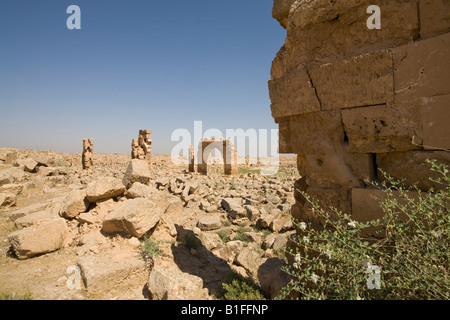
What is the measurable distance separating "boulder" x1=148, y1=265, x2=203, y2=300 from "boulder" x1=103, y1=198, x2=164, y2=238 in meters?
1.16

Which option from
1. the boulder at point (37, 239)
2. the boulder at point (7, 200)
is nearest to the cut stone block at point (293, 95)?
the boulder at point (37, 239)

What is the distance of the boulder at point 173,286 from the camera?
277 cm

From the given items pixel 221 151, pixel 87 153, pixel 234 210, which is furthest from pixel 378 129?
pixel 87 153

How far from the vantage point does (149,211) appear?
4344mm

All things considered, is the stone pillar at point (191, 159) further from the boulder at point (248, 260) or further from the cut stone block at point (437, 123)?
the cut stone block at point (437, 123)

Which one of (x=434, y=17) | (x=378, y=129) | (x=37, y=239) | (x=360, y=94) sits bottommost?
(x=37, y=239)

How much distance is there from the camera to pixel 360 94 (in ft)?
7.86

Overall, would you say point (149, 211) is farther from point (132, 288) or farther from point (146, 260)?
point (132, 288)

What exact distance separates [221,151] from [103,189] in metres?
14.0

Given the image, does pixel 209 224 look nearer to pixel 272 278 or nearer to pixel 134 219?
pixel 134 219

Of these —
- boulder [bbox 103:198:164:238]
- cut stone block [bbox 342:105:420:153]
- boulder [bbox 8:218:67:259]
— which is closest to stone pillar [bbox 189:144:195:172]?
boulder [bbox 103:198:164:238]

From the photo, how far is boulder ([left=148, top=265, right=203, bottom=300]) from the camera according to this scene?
9.09 ft

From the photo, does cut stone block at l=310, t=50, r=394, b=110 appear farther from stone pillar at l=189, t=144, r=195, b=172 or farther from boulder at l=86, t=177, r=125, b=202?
stone pillar at l=189, t=144, r=195, b=172
